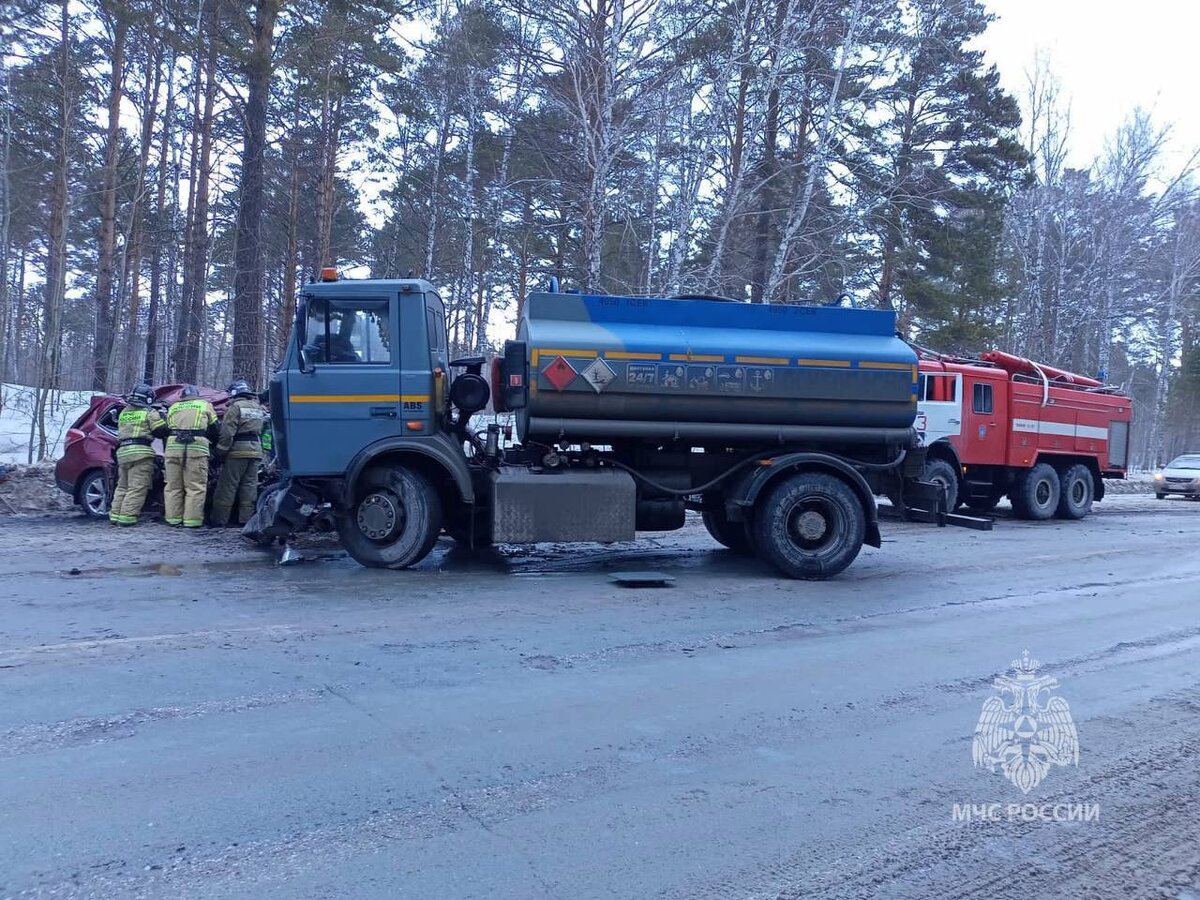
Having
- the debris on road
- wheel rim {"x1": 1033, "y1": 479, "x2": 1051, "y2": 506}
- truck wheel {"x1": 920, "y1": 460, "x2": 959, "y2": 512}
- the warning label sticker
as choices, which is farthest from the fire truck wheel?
the warning label sticker

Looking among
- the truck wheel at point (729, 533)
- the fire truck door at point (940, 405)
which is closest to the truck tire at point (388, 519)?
the truck wheel at point (729, 533)

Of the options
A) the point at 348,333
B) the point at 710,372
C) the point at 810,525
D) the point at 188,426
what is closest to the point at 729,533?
the point at 810,525

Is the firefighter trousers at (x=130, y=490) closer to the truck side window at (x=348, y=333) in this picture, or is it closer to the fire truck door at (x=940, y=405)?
the truck side window at (x=348, y=333)

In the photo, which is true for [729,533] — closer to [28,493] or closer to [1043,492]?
[1043,492]

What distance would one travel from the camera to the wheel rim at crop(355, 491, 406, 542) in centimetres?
938

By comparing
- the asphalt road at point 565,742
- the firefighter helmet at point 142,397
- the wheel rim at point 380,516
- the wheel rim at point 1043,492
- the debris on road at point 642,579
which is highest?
the firefighter helmet at point 142,397

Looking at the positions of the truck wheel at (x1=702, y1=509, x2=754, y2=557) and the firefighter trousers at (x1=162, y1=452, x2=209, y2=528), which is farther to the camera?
the firefighter trousers at (x1=162, y1=452, x2=209, y2=528)

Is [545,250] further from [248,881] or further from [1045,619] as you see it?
[248,881]

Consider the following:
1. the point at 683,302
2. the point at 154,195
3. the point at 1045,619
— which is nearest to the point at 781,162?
the point at 683,302

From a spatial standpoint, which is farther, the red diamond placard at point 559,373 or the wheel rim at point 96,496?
the wheel rim at point 96,496

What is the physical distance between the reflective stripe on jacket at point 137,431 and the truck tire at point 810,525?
777 centimetres

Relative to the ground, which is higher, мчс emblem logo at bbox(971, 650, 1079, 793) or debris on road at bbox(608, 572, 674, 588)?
debris on road at bbox(608, 572, 674, 588)

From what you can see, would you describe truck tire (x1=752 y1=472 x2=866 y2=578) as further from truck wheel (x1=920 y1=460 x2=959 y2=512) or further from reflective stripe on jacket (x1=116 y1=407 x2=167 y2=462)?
reflective stripe on jacket (x1=116 y1=407 x2=167 y2=462)

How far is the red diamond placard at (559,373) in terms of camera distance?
9117 millimetres
